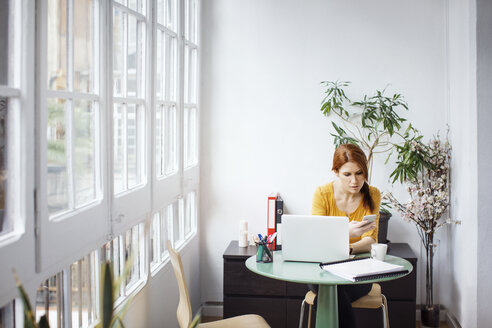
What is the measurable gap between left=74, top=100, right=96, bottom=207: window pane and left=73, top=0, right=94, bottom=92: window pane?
82 mm

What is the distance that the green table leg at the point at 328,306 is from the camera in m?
3.04

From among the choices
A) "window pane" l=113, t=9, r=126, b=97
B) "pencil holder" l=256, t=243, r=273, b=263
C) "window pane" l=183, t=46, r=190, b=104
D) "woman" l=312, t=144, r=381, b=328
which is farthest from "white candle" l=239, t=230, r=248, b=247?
"window pane" l=113, t=9, r=126, b=97

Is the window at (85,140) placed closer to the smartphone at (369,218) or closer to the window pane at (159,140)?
the window pane at (159,140)

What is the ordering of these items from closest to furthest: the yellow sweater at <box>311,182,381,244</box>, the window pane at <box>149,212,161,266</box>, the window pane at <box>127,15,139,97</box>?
the window pane at <box>127,15,139,97</box>
the window pane at <box>149,212,161,266</box>
the yellow sweater at <box>311,182,381,244</box>

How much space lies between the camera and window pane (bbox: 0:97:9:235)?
1.69 m

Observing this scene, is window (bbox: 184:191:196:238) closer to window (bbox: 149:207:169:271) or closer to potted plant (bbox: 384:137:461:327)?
window (bbox: 149:207:169:271)

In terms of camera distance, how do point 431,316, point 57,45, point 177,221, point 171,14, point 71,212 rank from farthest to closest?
point 431,316 → point 177,221 → point 171,14 → point 71,212 → point 57,45

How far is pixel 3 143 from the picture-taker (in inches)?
66.7

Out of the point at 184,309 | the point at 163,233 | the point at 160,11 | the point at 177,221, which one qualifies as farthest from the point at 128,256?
the point at 160,11

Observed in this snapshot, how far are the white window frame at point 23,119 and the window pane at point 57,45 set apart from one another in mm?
176

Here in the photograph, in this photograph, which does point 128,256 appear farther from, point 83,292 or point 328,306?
point 328,306

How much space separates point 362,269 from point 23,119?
1.78m

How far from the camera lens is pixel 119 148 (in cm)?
274

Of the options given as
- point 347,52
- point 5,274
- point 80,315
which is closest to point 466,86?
point 347,52
